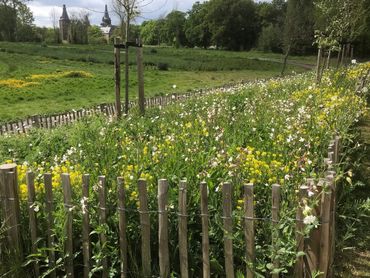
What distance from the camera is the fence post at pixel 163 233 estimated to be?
3.10 metres

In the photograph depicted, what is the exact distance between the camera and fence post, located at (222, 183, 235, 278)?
9.78ft

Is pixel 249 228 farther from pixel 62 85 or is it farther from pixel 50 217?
pixel 62 85

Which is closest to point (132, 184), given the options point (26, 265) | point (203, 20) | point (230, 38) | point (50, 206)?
point (50, 206)

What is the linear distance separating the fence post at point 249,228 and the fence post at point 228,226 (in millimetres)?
114

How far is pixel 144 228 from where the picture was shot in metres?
3.17

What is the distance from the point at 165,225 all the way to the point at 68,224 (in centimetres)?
82

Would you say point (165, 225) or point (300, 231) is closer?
point (300, 231)

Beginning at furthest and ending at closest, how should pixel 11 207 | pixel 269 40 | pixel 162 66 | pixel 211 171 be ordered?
pixel 269 40 → pixel 162 66 → pixel 211 171 → pixel 11 207

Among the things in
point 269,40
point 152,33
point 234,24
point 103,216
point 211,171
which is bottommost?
point 103,216

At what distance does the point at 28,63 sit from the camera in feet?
124

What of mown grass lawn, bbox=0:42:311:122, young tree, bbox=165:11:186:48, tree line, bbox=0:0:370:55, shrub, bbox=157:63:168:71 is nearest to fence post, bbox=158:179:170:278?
mown grass lawn, bbox=0:42:311:122

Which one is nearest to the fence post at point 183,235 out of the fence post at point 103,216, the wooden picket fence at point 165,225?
the wooden picket fence at point 165,225

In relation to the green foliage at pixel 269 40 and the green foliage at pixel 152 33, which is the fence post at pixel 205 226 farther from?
the green foliage at pixel 152 33

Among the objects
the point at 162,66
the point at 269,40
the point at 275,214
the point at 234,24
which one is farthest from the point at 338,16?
the point at 234,24
